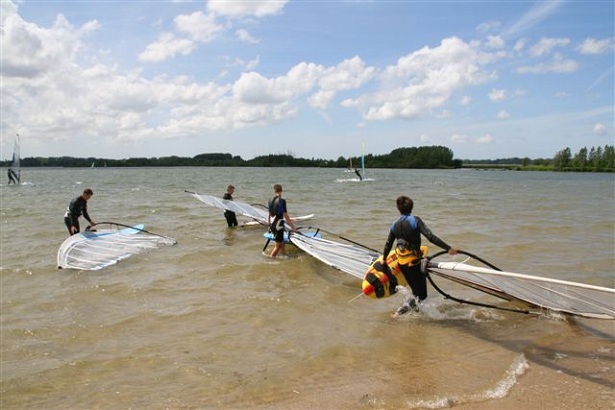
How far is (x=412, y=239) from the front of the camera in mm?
5773

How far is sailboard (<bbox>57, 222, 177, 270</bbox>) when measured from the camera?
30.9 feet

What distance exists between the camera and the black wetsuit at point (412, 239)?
5.71 m

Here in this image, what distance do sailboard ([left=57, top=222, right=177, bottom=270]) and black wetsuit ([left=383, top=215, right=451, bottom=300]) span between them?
675 cm

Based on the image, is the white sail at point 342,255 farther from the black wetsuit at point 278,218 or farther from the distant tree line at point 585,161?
the distant tree line at point 585,161

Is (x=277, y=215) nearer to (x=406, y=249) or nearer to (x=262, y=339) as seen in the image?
(x=262, y=339)

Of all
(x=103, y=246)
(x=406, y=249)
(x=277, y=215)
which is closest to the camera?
(x=406, y=249)

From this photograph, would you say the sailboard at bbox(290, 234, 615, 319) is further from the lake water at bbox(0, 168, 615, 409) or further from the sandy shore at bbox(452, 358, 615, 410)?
the sandy shore at bbox(452, 358, 615, 410)

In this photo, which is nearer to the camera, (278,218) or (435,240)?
(435,240)

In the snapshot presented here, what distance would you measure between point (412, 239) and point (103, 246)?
804 cm

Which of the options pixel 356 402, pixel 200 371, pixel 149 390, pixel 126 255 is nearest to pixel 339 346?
pixel 356 402

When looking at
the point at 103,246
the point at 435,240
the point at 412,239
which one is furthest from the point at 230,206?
the point at 435,240

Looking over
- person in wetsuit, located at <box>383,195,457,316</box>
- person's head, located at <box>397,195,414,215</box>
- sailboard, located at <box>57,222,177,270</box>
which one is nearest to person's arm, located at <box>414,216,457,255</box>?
person in wetsuit, located at <box>383,195,457,316</box>

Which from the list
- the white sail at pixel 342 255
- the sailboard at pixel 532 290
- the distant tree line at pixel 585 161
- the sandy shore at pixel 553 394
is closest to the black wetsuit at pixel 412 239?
the sailboard at pixel 532 290

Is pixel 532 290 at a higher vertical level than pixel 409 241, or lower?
lower
